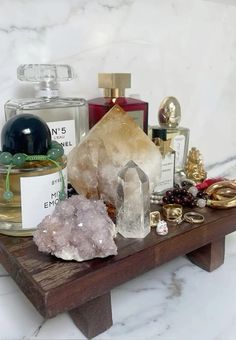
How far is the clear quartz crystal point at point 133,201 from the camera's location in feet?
1.37

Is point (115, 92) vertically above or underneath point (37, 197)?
above

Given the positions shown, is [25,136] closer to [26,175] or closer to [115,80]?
[26,175]

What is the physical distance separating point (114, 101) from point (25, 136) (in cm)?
18

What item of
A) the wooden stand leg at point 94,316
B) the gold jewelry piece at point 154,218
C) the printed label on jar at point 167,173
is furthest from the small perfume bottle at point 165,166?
the wooden stand leg at point 94,316

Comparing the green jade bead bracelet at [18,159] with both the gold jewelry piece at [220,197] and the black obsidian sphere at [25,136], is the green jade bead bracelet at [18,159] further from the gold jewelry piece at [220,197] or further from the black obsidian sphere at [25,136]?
the gold jewelry piece at [220,197]

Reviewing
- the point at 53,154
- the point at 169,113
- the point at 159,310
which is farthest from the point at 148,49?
the point at 159,310

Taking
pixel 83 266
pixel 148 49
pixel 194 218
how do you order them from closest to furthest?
pixel 83 266 < pixel 194 218 < pixel 148 49

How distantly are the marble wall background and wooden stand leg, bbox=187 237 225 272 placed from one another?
323mm

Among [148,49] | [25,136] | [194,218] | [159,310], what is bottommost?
[159,310]

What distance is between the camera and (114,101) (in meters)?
0.56

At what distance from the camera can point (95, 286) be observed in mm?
358

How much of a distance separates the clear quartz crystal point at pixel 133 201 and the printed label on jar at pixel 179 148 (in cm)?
21

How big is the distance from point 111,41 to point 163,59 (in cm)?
13

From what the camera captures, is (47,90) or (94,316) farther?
(47,90)
